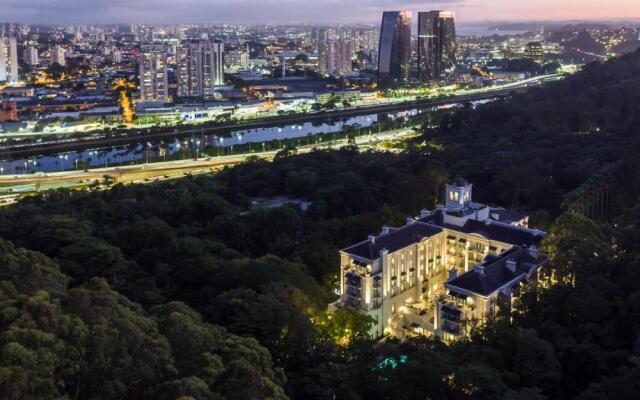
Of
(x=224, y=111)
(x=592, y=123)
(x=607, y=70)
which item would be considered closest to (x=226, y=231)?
(x=592, y=123)

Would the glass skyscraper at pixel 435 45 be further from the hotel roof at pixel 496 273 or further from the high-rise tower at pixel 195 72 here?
the hotel roof at pixel 496 273

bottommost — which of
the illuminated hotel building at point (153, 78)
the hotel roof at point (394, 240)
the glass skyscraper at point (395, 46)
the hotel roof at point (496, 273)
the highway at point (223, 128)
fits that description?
the hotel roof at point (496, 273)

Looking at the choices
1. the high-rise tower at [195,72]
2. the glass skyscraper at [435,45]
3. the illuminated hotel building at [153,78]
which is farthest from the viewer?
the glass skyscraper at [435,45]

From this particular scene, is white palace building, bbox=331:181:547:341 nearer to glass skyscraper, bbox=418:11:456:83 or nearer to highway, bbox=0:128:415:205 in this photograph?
highway, bbox=0:128:415:205

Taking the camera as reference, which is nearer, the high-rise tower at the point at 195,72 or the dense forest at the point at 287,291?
the dense forest at the point at 287,291

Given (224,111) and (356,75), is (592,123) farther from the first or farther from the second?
(356,75)

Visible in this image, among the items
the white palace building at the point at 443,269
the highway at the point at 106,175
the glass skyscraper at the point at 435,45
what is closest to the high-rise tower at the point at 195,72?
the highway at the point at 106,175

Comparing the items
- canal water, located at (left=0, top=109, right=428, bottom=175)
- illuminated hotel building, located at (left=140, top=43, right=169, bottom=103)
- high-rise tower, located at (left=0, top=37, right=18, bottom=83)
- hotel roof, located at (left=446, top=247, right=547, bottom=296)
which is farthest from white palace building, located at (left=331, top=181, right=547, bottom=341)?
high-rise tower, located at (left=0, top=37, right=18, bottom=83)
